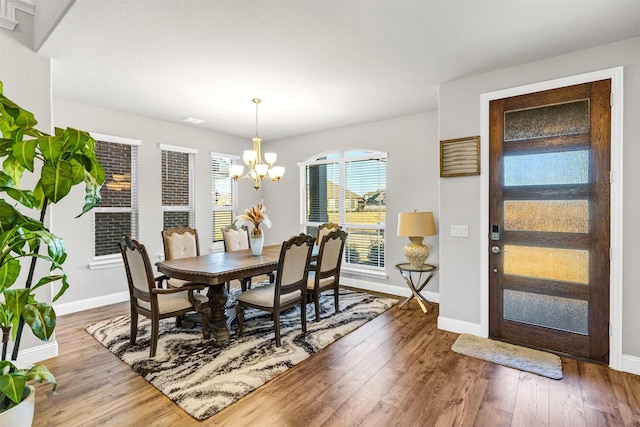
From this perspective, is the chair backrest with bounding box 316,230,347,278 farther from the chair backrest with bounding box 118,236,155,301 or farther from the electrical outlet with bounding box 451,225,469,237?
the chair backrest with bounding box 118,236,155,301

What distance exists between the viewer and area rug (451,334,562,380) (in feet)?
8.46

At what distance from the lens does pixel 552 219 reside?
2848mm

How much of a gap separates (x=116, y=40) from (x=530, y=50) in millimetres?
3469

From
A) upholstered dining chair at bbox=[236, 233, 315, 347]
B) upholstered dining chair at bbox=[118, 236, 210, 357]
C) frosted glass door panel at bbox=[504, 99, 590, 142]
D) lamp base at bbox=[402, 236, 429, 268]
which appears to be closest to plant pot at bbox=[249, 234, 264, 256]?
upholstered dining chair at bbox=[236, 233, 315, 347]

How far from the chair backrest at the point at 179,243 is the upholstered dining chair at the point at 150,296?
1006mm

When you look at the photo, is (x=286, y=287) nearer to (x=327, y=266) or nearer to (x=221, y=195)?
(x=327, y=266)

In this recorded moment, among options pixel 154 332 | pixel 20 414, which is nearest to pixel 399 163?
pixel 154 332

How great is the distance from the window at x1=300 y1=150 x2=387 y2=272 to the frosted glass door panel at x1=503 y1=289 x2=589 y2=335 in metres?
2.18

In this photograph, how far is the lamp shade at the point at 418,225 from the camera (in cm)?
403

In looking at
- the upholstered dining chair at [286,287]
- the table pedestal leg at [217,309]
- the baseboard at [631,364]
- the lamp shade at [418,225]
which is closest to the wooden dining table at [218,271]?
the table pedestal leg at [217,309]

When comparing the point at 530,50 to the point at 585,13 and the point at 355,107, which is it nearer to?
the point at 585,13

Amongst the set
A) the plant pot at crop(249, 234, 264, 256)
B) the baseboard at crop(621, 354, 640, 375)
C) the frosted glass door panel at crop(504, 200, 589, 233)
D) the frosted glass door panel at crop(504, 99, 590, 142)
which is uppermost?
the frosted glass door panel at crop(504, 99, 590, 142)

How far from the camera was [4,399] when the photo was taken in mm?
1431

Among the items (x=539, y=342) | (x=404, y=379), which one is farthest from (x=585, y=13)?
(x=404, y=379)
